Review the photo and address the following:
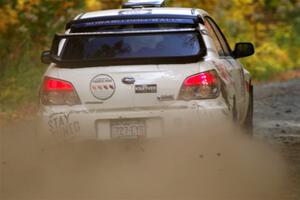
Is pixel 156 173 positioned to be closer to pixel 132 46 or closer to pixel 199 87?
pixel 199 87

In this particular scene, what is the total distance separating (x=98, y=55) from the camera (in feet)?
23.9

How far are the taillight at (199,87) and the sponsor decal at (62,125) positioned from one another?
0.97 metres

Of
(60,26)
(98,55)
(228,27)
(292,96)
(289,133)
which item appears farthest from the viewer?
(228,27)

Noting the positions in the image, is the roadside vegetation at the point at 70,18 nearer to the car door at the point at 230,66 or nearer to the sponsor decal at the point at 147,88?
the car door at the point at 230,66

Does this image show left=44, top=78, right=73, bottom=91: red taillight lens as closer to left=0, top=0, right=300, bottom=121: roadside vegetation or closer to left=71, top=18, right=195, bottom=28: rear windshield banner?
left=71, top=18, right=195, bottom=28: rear windshield banner

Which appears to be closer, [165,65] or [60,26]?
[165,65]

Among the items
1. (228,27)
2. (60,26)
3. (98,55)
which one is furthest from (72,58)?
(228,27)

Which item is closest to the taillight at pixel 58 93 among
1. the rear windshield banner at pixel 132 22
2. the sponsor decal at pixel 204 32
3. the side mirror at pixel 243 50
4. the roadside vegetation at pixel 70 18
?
the rear windshield banner at pixel 132 22

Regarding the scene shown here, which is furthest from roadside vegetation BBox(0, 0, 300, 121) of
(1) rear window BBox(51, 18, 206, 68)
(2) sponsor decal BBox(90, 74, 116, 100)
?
(2) sponsor decal BBox(90, 74, 116, 100)

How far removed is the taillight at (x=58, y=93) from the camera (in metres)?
6.95

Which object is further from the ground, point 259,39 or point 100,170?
point 100,170

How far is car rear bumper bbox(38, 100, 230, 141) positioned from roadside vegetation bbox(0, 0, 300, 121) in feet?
22.3

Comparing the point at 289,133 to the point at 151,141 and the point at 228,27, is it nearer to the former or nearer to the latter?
the point at 151,141

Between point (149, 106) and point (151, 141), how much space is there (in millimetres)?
303
